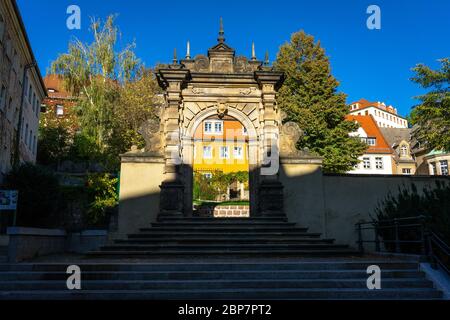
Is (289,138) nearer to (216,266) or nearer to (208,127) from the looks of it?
(216,266)

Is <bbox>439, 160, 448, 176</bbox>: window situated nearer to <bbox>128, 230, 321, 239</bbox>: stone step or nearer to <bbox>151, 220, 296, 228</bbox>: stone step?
<bbox>151, 220, 296, 228</bbox>: stone step

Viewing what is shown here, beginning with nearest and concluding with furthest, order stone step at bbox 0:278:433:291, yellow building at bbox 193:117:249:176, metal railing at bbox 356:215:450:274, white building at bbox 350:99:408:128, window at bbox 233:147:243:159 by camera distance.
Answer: stone step at bbox 0:278:433:291
metal railing at bbox 356:215:450:274
yellow building at bbox 193:117:249:176
window at bbox 233:147:243:159
white building at bbox 350:99:408:128

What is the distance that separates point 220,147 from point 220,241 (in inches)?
1436

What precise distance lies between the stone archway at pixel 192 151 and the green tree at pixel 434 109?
11.5 metres

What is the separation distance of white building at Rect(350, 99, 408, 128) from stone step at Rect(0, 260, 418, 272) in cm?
8272

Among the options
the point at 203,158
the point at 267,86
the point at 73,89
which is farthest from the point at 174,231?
the point at 203,158

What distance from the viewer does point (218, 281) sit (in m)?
7.02

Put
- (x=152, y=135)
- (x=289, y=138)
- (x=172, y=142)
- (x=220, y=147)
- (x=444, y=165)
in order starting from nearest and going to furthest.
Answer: (x=172, y=142)
(x=152, y=135)
(x=289, y=138)
(x=444, y=165)
(x=220, y=147)

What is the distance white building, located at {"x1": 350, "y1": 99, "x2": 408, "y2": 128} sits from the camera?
87.5m

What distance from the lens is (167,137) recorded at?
13.8 metres

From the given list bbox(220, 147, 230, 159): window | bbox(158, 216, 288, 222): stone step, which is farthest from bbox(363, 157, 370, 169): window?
bbox(158, 216, 288, 222): stone step

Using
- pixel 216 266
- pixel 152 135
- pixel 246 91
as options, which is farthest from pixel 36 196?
pixel 216 266

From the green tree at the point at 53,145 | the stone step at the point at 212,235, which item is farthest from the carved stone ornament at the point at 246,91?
the green tree at the point at 53,145

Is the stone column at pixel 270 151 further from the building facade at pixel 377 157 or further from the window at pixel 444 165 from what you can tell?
the window at pixel 444 165
